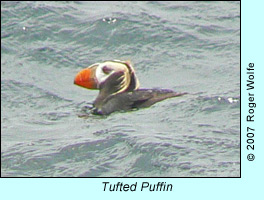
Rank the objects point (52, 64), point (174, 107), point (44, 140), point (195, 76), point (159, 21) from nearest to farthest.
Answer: point (44, 140) → point (174, 107) → point (195, 76) → point (52, 64) → point (159, 21)

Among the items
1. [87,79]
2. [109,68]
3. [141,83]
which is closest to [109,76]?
[109,68]

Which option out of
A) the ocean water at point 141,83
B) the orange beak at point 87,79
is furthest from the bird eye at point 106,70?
the ocean water at point 141,83

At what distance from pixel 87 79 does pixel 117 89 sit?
0.40 meters

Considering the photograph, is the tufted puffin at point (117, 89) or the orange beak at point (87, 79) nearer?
the tufted puffin at point (117, 89)

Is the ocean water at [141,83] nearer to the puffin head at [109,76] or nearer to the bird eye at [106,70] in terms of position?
the puffin head at [109,76]

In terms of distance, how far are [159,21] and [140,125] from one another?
3.59 m

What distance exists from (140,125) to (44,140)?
0.91 m

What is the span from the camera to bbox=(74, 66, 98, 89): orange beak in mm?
10088

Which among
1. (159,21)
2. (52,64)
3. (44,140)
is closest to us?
(44,140)

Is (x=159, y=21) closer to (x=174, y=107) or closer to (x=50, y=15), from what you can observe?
(x=50, y=15)

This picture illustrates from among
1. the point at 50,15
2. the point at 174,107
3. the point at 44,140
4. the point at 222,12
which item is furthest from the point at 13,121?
the point at 222,12

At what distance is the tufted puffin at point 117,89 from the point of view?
31.8 ft

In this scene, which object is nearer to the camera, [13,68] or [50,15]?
[13,68]

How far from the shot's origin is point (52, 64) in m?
11.7
